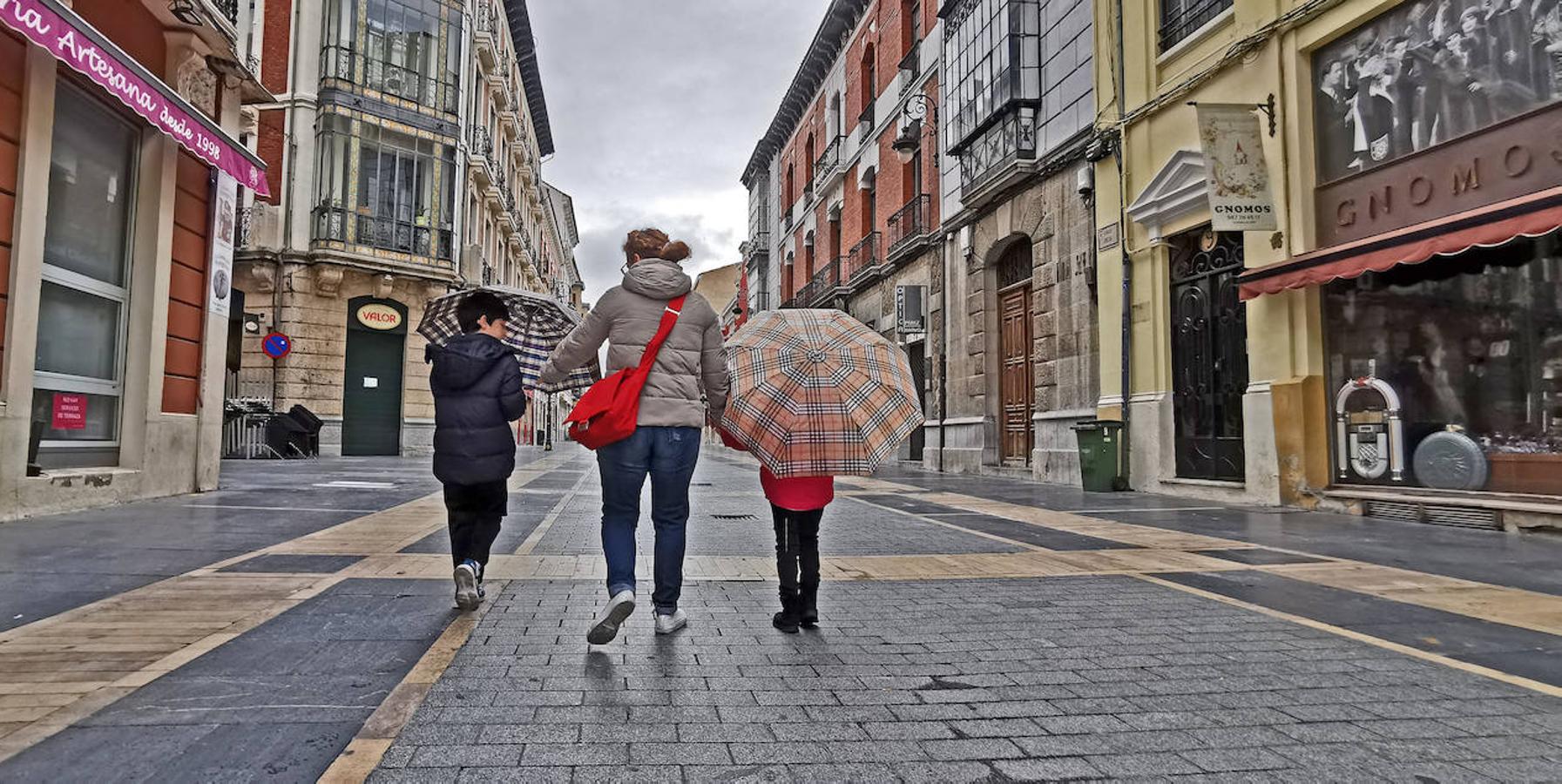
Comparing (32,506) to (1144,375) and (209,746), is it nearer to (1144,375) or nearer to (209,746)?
(209,746)

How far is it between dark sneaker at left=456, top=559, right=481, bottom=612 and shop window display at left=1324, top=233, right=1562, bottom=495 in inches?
348

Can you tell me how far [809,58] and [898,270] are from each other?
452 inches

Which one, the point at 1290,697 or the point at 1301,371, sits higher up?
the point at 1301,371

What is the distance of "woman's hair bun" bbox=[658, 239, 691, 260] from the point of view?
12.5 feet

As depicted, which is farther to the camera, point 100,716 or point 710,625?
point 710,625

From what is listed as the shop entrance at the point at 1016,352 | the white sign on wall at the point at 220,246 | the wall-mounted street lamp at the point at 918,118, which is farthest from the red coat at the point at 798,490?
the wall-mounted street lamp at the point at 918,118

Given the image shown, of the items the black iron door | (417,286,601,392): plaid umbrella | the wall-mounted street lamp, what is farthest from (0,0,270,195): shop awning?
the wall-mounted street lamp

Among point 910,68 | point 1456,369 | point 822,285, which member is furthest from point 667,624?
point 822,285

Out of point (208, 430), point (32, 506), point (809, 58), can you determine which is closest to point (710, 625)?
point (32, 506)

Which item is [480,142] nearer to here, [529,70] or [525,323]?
[529,70]

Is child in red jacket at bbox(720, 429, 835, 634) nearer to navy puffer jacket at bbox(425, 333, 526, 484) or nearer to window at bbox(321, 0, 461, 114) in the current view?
navy puffer jacket at bbox(425, 333, 526, 484)

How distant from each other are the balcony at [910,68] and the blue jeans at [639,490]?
65.2 ft

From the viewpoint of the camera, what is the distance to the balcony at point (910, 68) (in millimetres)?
21672

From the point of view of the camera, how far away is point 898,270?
2309 cm
